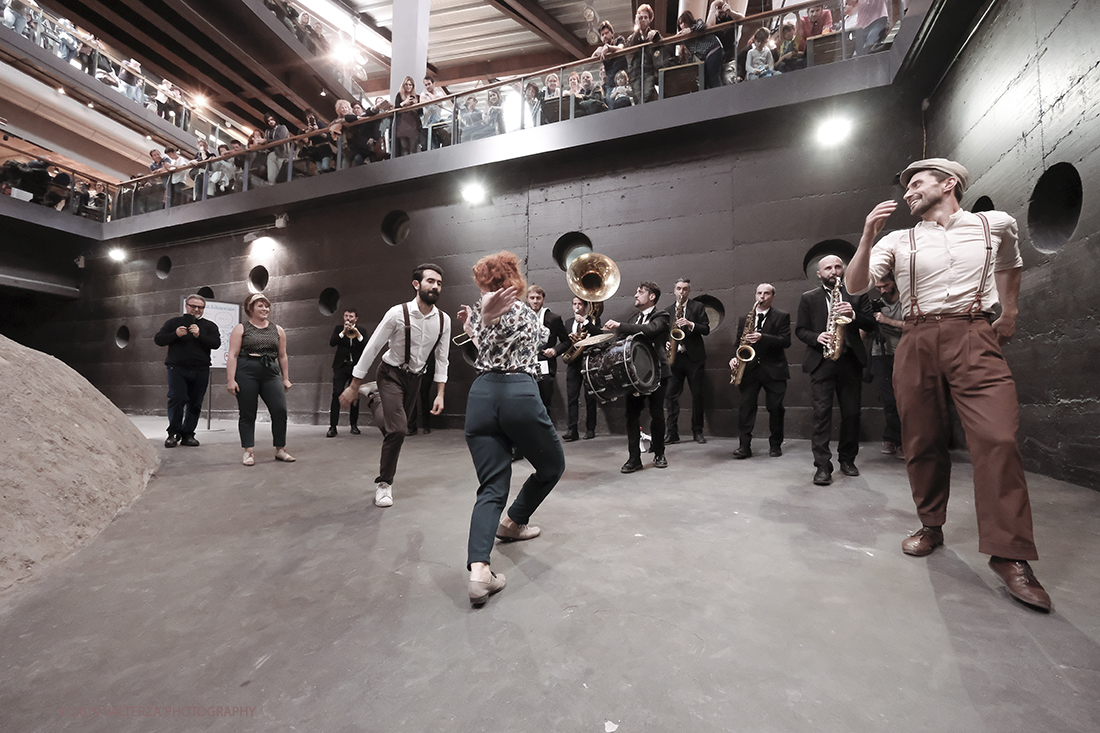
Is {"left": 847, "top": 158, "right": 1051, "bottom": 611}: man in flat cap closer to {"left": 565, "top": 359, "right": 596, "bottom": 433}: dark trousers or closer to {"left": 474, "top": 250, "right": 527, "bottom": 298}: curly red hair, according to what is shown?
{"left": 474, "top": 250, "right": 527, "bottom": 298}: curly red hair

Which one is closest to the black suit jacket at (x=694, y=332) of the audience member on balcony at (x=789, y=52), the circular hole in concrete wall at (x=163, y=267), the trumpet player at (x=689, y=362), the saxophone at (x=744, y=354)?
the trumpet player at (x=689, y=362)

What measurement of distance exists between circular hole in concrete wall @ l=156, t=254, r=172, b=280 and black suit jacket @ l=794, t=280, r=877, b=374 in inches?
520

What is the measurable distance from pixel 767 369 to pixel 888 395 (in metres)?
1.15

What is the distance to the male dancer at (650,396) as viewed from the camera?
14.6 feet

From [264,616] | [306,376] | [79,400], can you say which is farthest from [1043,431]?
[306,376]

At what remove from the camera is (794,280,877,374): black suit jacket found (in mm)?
4043

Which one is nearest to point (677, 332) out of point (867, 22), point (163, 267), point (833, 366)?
point (833, 366)

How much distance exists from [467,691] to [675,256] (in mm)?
6297

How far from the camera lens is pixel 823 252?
250 inches

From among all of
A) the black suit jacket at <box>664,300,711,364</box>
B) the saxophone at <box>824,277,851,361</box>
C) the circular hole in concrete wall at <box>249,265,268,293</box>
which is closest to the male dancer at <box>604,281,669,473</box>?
the black suit jacket at <box>664,300,711,364</box>

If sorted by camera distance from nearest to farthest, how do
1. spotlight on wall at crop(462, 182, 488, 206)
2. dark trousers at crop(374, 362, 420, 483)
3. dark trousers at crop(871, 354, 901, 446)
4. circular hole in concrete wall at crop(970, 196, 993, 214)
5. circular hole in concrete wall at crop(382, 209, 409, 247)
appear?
dark trousers at crop(374, 362, 420, 483), circular hole in concrete wall at crop(970, 196, 993, 214), dark trousers at crop(871, 354, 901, 446), spotlight on wall at crop(462, 182, 488, 206), circular hole in concrete wall at crop(382, 209, 409, 247)

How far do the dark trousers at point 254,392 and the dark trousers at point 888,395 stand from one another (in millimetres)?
5962

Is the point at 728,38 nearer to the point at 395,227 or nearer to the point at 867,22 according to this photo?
the point at 867,22

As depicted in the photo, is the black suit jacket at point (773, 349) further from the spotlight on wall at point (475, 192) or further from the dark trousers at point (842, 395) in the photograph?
the spotlight on wall at point (475, 192)
